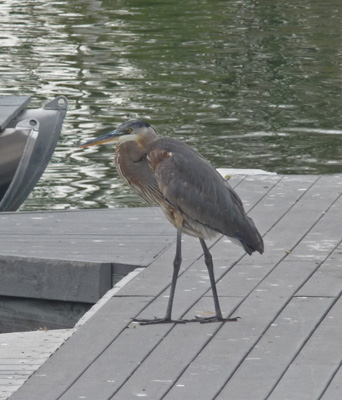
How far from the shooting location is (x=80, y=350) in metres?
5.07

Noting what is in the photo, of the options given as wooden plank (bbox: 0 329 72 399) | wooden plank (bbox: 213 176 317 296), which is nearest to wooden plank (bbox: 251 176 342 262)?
wooden plank (bbox: 213 176 317 296)

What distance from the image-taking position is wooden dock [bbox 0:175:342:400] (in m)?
4.63

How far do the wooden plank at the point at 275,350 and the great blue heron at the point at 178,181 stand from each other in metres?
0.34

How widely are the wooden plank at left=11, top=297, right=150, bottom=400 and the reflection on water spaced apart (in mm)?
4985

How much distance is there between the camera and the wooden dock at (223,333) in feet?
15.2

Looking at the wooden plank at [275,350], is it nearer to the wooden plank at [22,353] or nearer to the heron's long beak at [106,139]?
the wooden plank at [22,353]

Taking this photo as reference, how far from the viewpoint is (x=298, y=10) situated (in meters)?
23.4

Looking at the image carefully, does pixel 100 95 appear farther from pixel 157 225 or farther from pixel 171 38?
pixel 157 225

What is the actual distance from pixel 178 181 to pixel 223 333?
764 mm

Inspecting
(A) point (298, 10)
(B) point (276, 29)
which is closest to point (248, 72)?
(B) point (276, 29)

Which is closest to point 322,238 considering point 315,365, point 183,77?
point 315,365

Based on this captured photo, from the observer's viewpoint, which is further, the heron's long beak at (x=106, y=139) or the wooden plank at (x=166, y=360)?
the heron's long beak at (x=106, y=139)

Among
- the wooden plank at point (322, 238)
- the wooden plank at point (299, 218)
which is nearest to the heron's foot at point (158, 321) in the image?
the wooden plank at point (299, 218)

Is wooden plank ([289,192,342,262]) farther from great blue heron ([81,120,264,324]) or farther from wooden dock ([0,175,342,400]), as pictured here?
great blue heron ([81,120,264,324])
